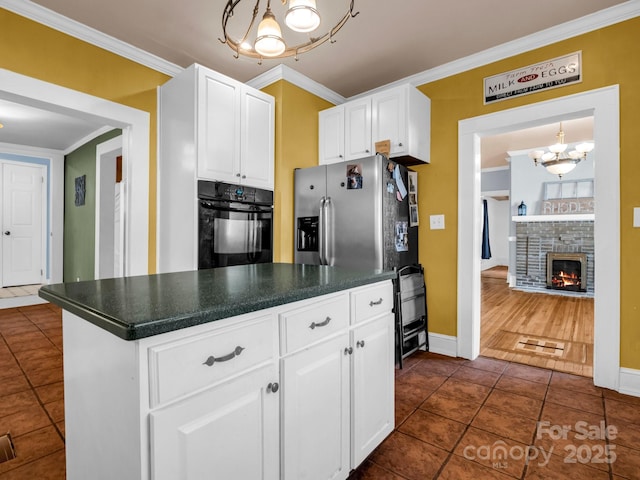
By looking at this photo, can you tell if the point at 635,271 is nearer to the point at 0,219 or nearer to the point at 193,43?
the point at 193,43

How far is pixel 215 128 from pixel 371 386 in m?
2.18

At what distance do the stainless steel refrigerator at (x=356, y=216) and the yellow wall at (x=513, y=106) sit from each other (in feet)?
0.91

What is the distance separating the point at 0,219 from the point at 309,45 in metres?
6.39

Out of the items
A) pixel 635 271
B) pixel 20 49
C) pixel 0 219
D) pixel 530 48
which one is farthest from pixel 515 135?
pixel 0 219

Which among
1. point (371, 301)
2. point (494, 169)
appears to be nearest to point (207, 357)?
point (371, 301)

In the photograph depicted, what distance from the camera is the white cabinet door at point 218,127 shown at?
2564mm

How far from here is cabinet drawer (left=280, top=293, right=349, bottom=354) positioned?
3.78ft

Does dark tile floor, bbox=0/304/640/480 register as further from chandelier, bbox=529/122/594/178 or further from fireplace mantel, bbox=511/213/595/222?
fireplace mantel, bbox=511/213/595/222

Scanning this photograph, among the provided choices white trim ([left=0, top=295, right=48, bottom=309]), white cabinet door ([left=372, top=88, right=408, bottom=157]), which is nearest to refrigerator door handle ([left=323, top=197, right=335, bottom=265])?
white cabinet door ([left=372, top=88, right=408, bottom=157])

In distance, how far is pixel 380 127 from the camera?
3.06 meters

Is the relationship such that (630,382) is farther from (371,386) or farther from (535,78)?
(535,78)

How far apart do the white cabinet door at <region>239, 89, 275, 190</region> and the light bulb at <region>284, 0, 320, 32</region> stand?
152 centimetres

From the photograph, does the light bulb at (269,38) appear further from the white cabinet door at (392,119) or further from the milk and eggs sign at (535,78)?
the milk and eggs sign at (535,78)

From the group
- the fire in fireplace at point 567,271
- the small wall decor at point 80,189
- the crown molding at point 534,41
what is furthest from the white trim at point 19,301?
the fire in fireplace at point 567,271
